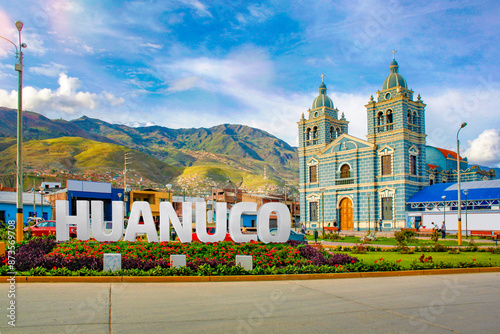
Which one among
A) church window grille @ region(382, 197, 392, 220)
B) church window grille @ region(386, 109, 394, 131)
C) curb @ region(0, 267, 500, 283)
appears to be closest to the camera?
curb @ region(0, 267, 500, 283)

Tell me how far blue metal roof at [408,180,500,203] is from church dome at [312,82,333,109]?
18445 millimetres

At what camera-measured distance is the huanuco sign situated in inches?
629

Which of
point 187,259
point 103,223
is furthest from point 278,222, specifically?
point 103,223

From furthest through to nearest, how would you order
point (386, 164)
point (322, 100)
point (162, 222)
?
point (322, 100) → point (386, 164) → point (162, 222)

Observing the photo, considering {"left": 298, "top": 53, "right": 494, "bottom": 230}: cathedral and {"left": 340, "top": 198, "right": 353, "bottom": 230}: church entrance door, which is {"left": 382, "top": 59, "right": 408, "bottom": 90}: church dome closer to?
{"left": 298, "top": 53, "right": 494, "bottom": 230}: cathedral

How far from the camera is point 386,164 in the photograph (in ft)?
167

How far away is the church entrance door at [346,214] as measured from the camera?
5392 cm

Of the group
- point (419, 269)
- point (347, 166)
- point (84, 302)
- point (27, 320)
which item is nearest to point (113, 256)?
point (84, 302)

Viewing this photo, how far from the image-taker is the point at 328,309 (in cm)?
867

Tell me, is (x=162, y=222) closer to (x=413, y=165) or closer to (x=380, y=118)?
(x=413, y=165)

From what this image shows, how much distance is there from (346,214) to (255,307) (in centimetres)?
4759

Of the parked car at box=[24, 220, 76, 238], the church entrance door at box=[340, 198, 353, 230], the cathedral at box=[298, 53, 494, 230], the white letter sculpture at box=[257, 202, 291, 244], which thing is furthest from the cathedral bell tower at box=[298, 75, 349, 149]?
the white letter sculpture at box=[257, 202, 291, 244]

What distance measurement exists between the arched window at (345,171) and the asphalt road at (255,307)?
142 feet

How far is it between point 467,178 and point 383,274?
5038 centimetres
